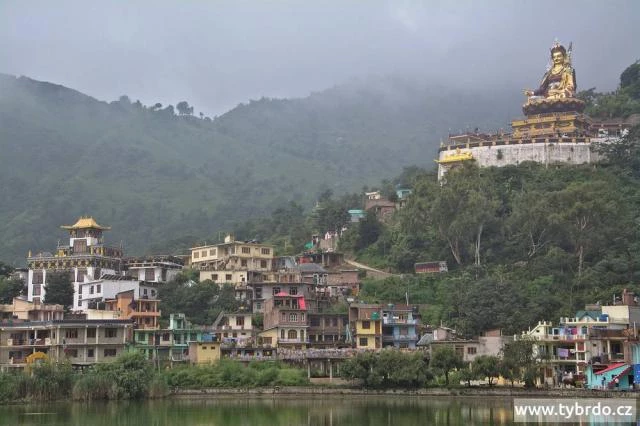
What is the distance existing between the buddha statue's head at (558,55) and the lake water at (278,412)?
159 ft

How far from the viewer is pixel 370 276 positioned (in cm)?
7756

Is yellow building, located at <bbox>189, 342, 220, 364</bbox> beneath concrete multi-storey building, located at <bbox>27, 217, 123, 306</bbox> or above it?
beneath

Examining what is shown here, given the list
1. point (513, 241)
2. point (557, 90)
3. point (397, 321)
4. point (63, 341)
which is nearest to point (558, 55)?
point (557, 90)

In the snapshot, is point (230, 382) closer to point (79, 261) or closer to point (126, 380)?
point (126, 380)

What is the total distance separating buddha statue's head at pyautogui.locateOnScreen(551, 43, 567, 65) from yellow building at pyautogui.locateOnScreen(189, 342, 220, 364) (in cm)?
4769

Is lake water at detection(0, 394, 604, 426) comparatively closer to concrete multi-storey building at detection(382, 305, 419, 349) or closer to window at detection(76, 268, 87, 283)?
concrete multi-storey building at detection(382, 305, 419, 349)

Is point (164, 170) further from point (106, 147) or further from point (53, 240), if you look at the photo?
point (53, 240)

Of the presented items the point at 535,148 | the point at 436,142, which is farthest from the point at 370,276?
the point at 436,142

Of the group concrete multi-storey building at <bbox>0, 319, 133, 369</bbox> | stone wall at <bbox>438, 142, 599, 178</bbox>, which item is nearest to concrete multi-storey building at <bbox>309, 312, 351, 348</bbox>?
concrete multi-storey building at <bbox>0, 319, 133, 369</bbox>

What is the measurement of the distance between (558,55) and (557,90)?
3846mm

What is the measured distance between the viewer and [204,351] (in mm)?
62281

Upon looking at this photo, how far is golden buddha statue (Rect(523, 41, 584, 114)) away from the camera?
8925 centimetres

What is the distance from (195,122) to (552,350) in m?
141

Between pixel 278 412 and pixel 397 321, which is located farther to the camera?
pixel 397 321
